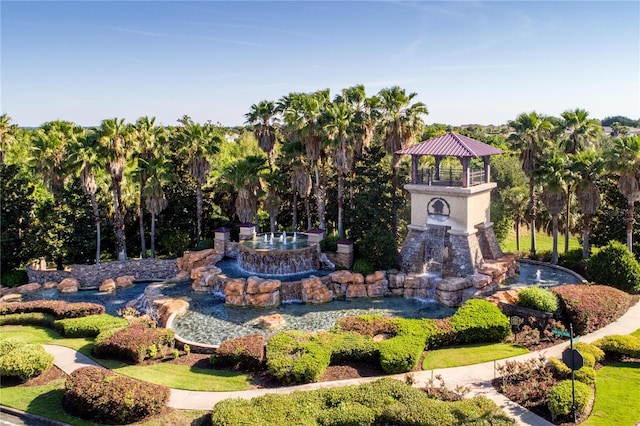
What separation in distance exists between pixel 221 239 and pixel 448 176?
1767 cm

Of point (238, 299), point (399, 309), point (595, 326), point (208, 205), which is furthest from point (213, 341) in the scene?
point (208, 205)

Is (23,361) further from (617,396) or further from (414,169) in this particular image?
(414,169)

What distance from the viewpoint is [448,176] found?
117 feet

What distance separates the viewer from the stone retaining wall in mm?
35250

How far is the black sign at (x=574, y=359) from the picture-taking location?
14656 millimetres

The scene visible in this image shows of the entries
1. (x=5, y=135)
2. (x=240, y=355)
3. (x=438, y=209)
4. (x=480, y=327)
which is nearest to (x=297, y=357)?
(x=240, y=355)

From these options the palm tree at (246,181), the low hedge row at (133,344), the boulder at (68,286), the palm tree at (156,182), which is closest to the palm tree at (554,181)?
the palm tree at (246,181)

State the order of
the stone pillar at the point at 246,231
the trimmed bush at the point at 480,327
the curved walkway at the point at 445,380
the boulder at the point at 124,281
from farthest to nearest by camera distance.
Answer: the stone pillar at the point at 246,231 → the boulder at the point at 124,281 → the trimmed bush at the point at 480,327 → the curved walkway at the point at 445,380

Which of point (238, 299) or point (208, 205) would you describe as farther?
point (208, 205)

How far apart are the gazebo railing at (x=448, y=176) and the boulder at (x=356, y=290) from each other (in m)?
8.70

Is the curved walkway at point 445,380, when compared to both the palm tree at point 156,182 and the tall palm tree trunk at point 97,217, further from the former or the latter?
the palm tree at point 156,182

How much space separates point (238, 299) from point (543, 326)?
16.4m

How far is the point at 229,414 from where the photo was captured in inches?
575

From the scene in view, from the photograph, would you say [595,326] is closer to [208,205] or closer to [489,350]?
[489,350]
